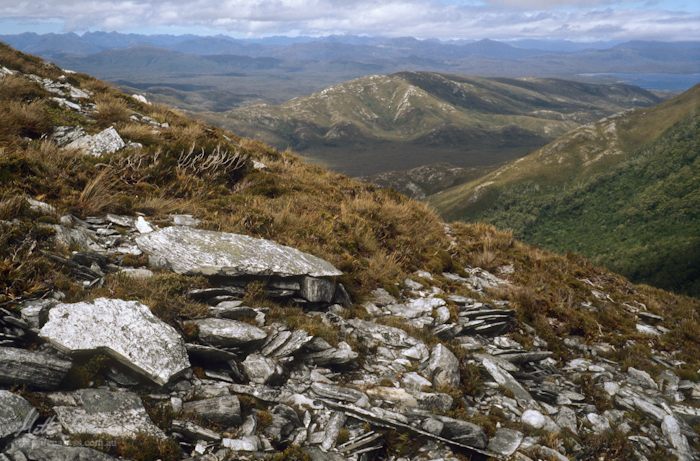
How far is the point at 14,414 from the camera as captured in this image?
4.75m

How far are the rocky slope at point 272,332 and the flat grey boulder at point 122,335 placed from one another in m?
0.03

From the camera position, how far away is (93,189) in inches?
404

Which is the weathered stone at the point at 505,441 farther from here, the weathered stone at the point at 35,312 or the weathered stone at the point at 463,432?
the weathered stone at the point at 35,312

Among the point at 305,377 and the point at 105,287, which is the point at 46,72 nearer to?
the point at 105,287

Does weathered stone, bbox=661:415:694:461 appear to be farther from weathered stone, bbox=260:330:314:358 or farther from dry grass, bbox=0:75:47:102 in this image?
dry grass, bbox=0:75:47:102

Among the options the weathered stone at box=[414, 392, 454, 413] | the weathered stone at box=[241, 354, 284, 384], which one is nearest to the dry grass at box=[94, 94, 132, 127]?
the weathered stone at box=[241, 354, 284, 384]

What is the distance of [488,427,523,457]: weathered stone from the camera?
6.53 metres

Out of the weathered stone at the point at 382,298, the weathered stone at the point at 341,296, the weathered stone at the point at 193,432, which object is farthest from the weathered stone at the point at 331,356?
the weathered stone at the point at 382,298

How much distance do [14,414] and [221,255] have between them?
173 inches

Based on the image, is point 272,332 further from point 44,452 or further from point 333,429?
point 44,452

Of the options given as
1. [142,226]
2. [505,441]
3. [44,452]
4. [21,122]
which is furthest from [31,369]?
[21,122]

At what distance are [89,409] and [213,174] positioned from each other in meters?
10.0

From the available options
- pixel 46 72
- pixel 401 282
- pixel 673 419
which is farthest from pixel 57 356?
pixel 46 72

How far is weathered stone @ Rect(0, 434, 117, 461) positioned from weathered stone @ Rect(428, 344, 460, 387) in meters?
5.17
